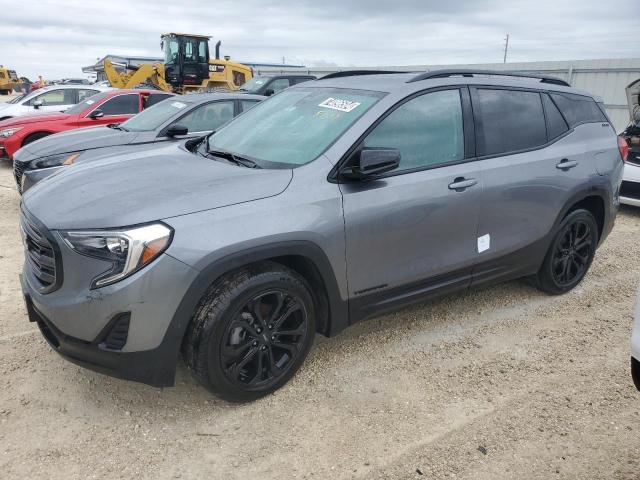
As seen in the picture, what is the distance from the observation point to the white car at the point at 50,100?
40.9 feet

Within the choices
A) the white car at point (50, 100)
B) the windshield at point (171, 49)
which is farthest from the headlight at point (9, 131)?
the windshield at point (171, 49)

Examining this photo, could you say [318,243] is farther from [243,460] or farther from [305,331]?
[243,460]

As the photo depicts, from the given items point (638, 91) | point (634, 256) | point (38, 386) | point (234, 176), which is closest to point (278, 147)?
point (234, 176)

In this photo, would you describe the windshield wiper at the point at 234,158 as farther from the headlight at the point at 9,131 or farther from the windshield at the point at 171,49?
the windshield at the point at 171,49

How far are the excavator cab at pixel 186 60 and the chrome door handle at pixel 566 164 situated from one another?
52.8 feet

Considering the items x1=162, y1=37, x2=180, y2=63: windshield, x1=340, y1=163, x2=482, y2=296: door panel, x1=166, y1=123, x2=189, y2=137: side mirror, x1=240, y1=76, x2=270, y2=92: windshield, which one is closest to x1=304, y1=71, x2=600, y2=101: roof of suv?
x1=340, y1=163, x2=482, y2=296: door panel

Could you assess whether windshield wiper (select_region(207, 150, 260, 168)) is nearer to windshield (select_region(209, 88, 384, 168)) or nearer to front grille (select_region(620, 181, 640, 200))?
windshield (select_region(209, 88, 384, 168))

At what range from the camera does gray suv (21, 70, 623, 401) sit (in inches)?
96.7

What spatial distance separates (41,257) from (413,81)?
241 centimetres

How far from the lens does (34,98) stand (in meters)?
12.9

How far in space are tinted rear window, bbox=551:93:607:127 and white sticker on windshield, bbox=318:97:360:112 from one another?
188 centimetres

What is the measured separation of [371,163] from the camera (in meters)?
2.85

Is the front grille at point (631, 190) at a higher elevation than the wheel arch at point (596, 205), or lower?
lower

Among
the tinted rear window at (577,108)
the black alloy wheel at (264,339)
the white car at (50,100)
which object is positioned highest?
the white car at (50,100)
